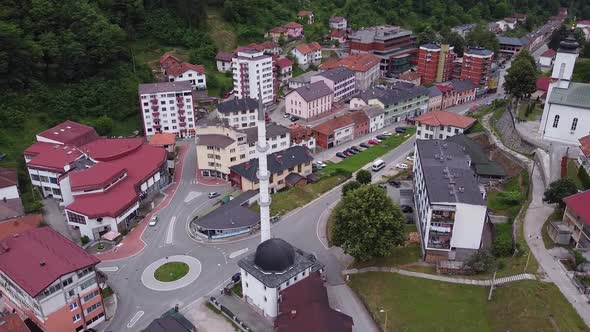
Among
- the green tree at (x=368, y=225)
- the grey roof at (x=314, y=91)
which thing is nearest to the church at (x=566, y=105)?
the green tree at (x=368, y=225)

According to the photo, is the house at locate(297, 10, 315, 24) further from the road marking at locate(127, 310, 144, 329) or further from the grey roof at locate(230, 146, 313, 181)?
the road marking at locate(127, 310, 144, 329)

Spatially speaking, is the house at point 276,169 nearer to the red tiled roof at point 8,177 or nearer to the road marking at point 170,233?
the road marking at point 170,233

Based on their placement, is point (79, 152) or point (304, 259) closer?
point (304, 259)

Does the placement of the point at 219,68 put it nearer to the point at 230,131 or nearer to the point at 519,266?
the point at 230,131

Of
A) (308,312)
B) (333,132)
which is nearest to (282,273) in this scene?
(308,312)

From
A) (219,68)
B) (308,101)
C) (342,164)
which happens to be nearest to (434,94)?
(308,101)

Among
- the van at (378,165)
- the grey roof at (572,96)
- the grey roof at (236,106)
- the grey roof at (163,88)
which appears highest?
the grey roof at (572,96)
